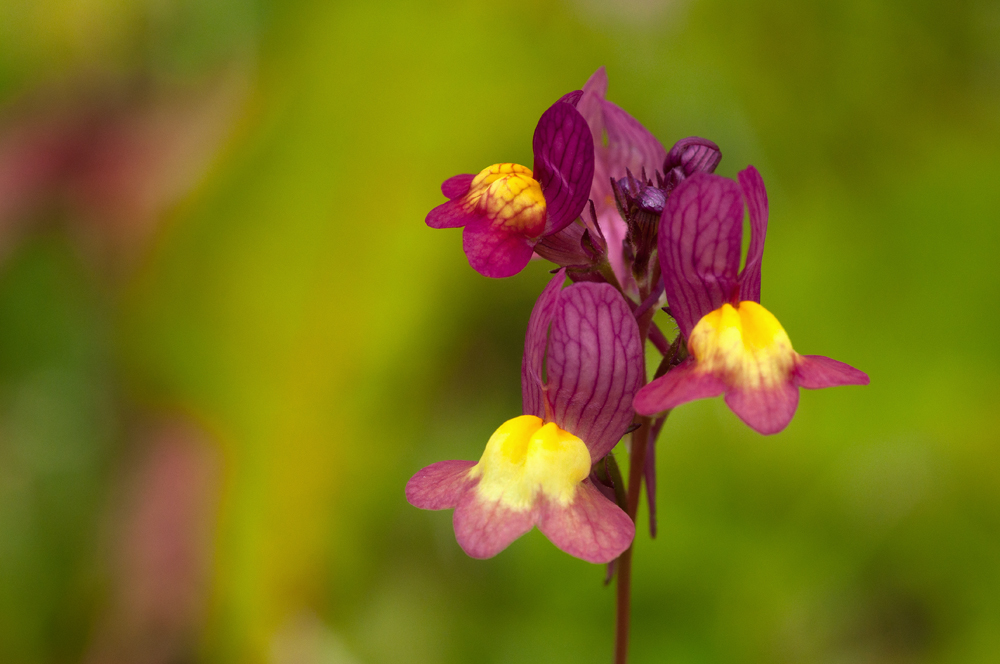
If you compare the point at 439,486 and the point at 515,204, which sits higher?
the point at 515,204

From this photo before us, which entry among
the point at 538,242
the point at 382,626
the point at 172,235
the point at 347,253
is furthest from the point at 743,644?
the point at 172,235

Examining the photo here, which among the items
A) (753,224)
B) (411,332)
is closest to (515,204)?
(753,224)

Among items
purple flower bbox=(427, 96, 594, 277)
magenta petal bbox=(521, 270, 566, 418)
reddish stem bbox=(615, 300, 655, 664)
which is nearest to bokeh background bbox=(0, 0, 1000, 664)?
reddish stem bbox=(615, 300, 655, 664)

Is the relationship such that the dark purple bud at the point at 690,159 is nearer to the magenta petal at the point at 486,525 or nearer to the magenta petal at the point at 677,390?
the magenta petal at the point at 677,390

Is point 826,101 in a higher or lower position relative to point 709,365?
higher

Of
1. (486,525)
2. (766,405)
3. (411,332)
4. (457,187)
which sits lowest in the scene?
(486,525)

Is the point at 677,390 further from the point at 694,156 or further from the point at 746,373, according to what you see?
the point at 694,156

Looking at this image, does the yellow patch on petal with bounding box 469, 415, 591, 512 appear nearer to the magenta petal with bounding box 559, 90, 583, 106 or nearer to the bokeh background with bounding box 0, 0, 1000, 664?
the magenta petal with bounding box 559, 90, 583, 106

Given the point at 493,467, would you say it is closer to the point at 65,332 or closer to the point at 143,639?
the point at 143,639
